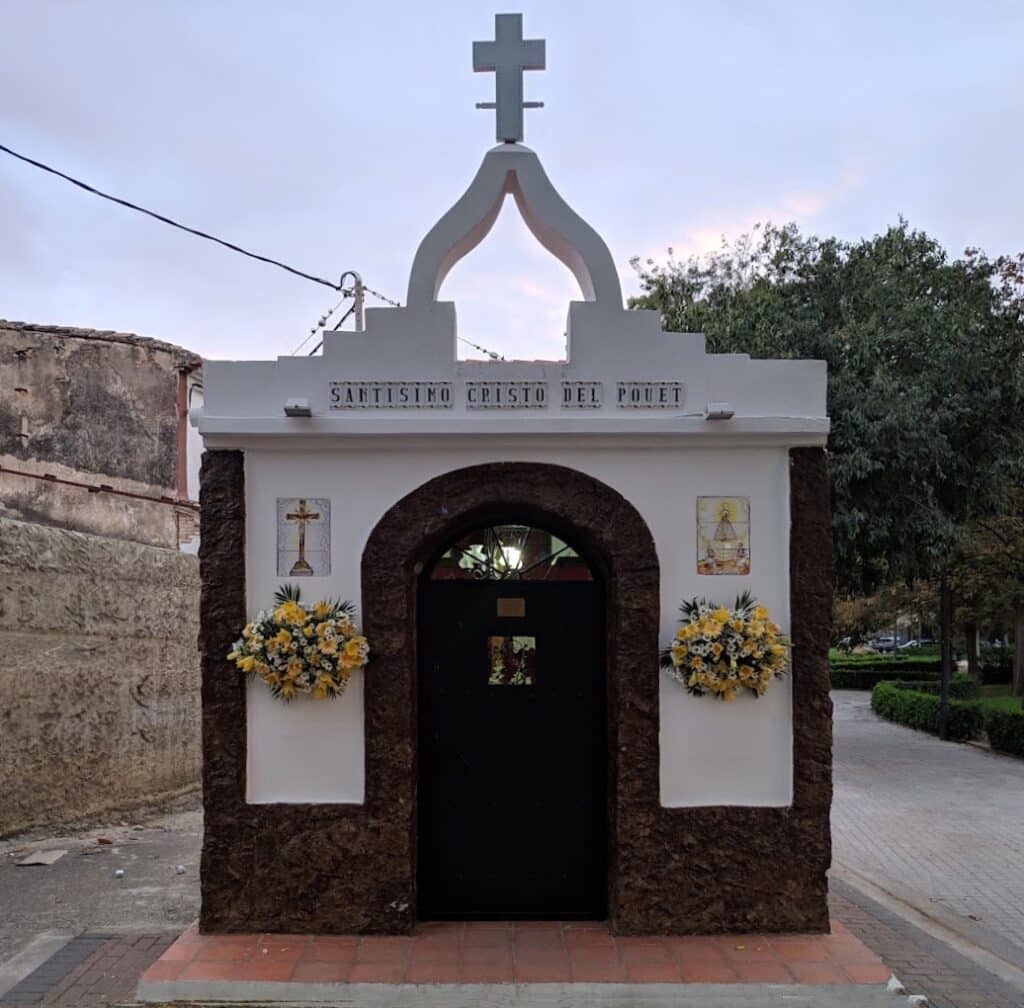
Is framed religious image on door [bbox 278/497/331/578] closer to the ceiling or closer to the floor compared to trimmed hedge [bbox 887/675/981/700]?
closer to the ceiling

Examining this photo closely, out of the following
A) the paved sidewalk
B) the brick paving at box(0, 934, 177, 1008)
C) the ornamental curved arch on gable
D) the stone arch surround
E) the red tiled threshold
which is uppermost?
the ornamental curved arch on gable

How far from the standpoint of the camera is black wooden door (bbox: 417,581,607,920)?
237 inches

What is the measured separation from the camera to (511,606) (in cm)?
610

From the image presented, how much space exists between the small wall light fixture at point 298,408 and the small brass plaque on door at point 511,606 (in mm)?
1550

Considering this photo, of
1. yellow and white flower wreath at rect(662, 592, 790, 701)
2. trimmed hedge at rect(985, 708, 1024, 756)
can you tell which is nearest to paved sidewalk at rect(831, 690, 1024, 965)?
trimmed hedge at rect(985, 708, 1024, 756)

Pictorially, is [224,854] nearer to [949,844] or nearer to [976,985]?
[976,985]

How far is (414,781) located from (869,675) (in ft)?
92.7

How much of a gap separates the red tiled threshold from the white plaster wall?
0.74m

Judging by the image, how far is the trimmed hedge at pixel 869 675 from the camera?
30922 mm

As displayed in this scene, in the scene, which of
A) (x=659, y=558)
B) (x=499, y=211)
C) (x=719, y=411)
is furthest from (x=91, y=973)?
(x=499, y=211)

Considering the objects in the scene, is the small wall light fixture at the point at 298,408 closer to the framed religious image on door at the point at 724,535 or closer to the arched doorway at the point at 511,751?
the arched doorway at the point at 511,751

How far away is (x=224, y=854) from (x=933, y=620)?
26138mm

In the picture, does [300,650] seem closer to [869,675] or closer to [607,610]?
[607,610]

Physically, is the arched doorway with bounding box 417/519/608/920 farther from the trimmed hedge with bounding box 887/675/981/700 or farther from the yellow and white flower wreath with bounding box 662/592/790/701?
the trimmed hedge with bounding box 887/675/981/700
